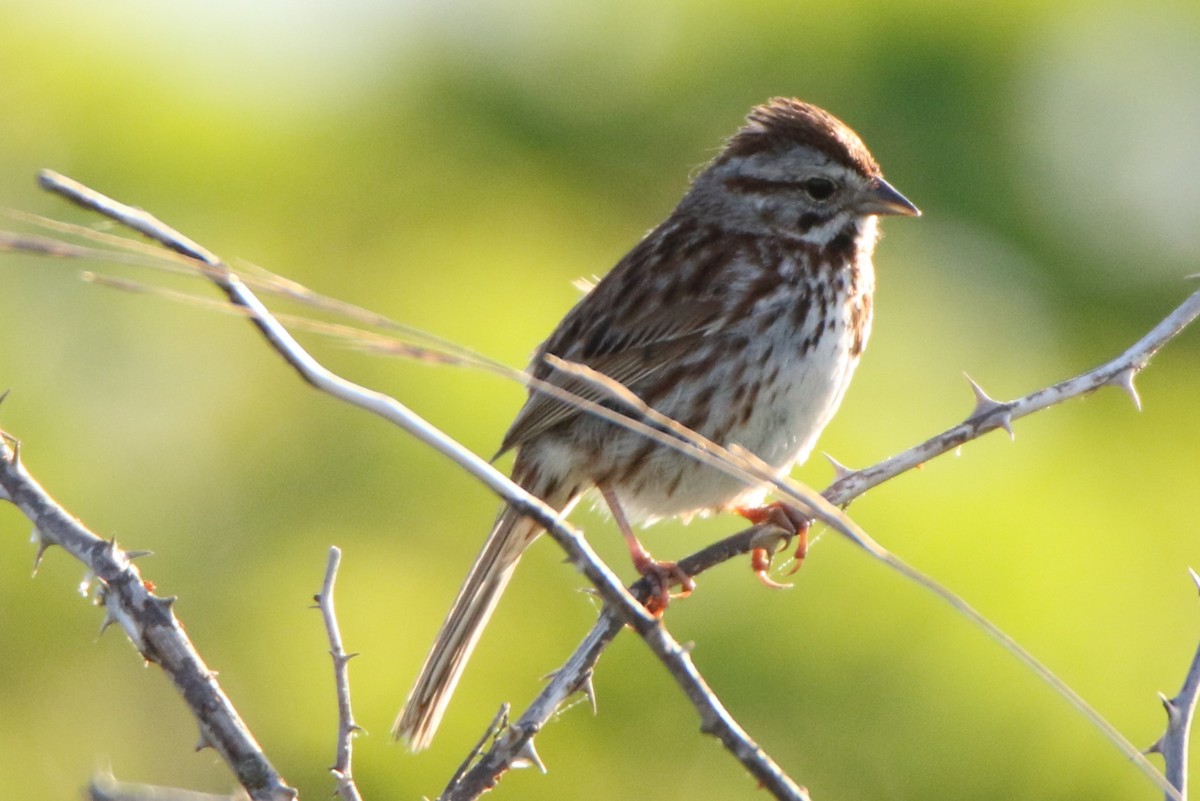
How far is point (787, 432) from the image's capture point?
14.0 ft

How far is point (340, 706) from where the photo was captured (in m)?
2.39

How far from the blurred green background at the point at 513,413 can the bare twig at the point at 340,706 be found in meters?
2.50

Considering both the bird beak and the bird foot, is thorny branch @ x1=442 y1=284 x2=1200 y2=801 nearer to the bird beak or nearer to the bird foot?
the bird foot

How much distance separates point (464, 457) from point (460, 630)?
7.53 feet

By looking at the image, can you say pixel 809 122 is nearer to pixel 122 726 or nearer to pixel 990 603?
pixel 990 603

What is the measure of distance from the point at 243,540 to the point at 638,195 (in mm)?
3799

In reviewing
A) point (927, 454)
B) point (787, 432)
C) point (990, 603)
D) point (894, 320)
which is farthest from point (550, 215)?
point (927, 454)

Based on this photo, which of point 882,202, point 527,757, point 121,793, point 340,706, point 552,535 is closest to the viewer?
point 121,793

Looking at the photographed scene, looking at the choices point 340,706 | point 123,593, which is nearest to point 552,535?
point 340,706

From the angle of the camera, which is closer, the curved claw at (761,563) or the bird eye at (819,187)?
the curved claw at (761,563)

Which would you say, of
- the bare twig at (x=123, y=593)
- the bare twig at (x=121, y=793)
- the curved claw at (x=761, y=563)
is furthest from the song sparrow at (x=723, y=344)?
the bare twig at (x=121, y=793)

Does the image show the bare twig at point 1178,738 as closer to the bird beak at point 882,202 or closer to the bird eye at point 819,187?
the bird beak at point 882,202

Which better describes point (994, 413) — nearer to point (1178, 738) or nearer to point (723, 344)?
point (1178, 738)

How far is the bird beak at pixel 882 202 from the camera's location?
4457 millimetres
